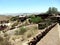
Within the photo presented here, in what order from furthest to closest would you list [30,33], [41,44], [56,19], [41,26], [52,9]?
[52,9], [56,19], [41,26], [30,33], [41,44]

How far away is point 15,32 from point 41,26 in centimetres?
914

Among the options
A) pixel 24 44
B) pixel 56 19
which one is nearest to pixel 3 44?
pixel 24 44

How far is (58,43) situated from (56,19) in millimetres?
34569

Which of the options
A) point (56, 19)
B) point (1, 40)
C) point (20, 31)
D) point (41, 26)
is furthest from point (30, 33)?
point (56, 19)

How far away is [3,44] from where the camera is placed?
19547mm

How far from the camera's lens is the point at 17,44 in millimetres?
18766

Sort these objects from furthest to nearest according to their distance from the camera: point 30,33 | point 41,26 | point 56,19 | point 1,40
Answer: point 56,19
point 41,26
point 30,33
point 1,40

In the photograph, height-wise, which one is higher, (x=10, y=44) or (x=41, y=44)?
(x=41, y=44)

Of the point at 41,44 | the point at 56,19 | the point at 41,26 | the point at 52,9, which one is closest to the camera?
the point at 41,44

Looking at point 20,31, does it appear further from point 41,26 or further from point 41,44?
A: point 41,44

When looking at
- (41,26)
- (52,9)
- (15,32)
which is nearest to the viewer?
(15,32)

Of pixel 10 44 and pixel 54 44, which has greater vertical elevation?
pixel 54 44

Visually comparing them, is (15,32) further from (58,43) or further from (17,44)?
(58,43)

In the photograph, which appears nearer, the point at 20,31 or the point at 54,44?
the point at 54,44
